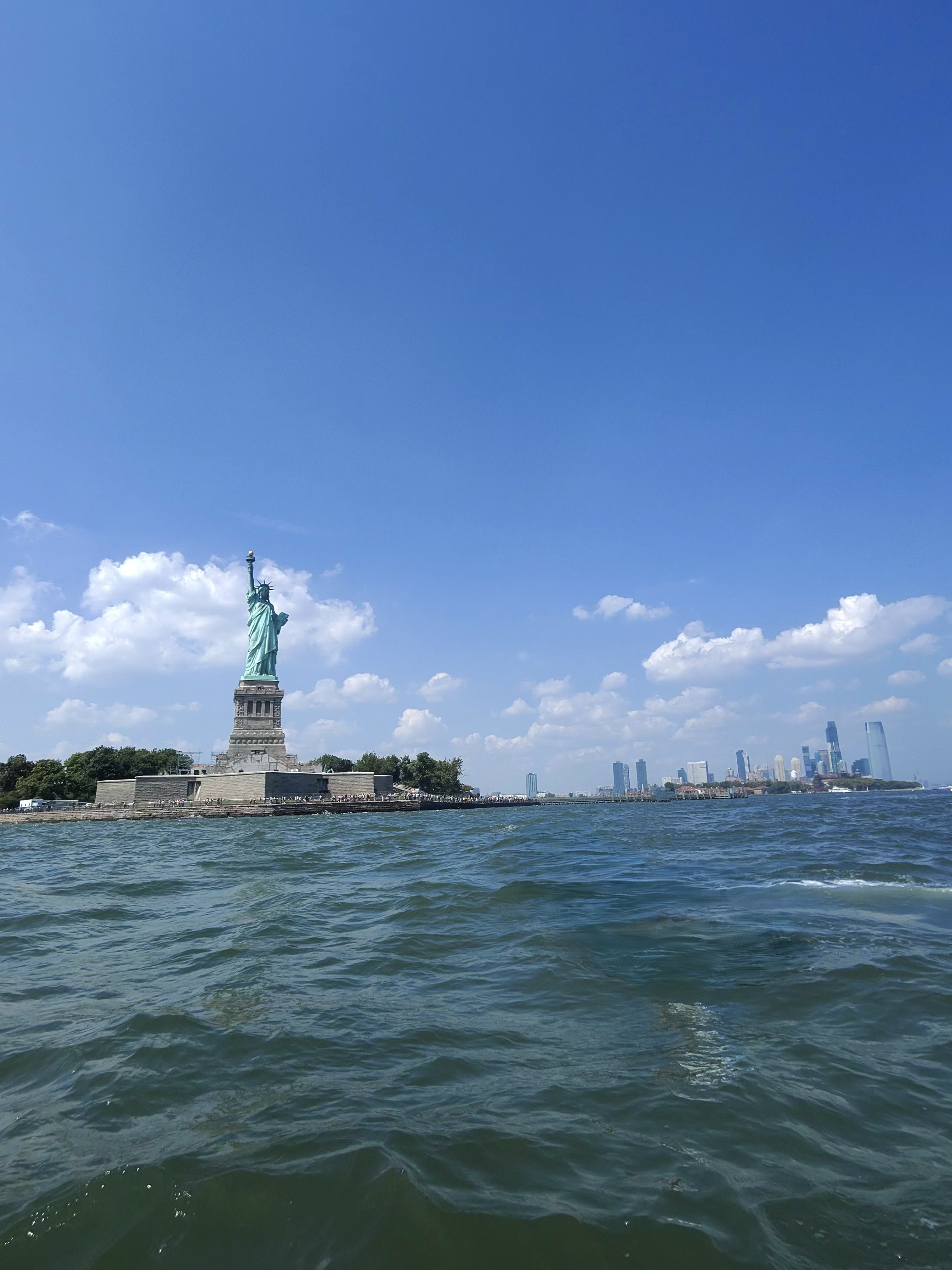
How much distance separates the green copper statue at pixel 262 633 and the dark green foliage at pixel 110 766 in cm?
1551

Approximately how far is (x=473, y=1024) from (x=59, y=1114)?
3.37 meters

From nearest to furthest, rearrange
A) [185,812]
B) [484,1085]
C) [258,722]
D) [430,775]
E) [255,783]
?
[484,1085]
[185,812]
[255,783]
[258,722]
[430,775]

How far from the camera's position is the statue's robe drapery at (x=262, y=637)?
275 feet

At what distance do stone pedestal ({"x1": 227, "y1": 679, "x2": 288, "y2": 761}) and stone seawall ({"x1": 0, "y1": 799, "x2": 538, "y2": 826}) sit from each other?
9459 mm

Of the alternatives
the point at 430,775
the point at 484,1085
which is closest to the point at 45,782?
the point at 430,775

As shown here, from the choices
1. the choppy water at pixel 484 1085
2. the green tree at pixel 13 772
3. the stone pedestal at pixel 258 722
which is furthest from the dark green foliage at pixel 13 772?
the choppy water at pixel 484 1085

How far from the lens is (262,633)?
281 ft

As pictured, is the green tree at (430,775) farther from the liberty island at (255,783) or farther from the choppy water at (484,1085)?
the choppy water at (484,1085)

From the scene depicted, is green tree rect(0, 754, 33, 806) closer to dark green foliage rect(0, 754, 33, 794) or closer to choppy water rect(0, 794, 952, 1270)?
dark green foliage rect(0, 754, 33, 794)

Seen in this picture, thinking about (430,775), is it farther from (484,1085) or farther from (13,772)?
(484,1085)

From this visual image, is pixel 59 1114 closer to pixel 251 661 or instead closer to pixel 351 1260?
pixel 351 1260

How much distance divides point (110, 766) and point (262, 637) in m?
23.6

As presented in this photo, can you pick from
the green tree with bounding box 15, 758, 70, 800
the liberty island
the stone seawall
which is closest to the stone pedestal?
the liberty island

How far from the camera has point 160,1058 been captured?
19.1 ft
